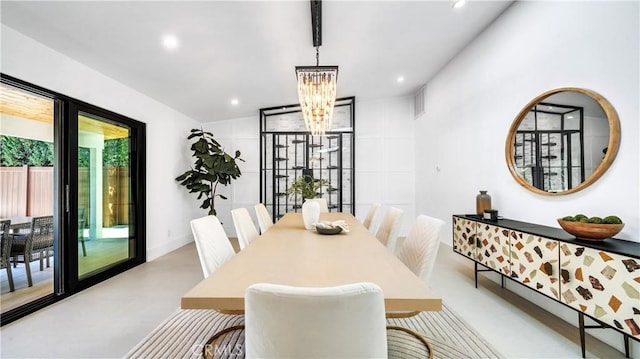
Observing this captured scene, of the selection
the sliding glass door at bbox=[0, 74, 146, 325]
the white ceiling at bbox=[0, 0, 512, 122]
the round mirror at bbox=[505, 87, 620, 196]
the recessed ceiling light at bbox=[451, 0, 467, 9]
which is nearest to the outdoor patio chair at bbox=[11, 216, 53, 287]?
the sliding glass door at bbox=[0, 74, 146, 325]

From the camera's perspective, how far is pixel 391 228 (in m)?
2.68

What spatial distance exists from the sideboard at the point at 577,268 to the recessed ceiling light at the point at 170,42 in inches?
145

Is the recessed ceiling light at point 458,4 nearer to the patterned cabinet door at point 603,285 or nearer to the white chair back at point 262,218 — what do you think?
the patterned cabinet door at point 603,285

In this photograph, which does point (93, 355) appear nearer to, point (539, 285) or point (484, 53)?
point (539, 285)

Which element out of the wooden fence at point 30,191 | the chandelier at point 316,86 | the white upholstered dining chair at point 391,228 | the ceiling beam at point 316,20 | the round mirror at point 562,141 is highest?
the ceiling beam at point 316,20

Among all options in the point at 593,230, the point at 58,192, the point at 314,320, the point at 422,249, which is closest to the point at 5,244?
the point at 58,192

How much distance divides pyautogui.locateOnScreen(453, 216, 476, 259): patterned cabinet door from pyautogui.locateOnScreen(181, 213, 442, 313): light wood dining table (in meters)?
1.78

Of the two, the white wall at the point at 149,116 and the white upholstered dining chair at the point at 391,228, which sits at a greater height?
the white wall at the point at 149,116

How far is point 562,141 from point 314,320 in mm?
3000

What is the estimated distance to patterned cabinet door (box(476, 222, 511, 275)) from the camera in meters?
2.72

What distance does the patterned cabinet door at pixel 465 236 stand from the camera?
3289mm

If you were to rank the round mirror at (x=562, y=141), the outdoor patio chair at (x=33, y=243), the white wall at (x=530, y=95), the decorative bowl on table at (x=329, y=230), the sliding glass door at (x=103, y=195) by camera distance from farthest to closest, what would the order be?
the sliding glass door at (x=103, y=195) < the outdoor patio chair at (x=33, y=243) < the decorative bowl on table at (x=329, y=230) < the round mirror at (x=562, y=141) < the white wall at (x=530, y=95)

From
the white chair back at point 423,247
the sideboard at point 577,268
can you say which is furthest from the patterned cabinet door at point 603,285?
the white chair back at point 423,247

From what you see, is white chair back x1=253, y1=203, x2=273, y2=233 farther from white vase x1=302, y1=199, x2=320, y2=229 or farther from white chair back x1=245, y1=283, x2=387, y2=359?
white chair back x1=245, y1=283, x2=387, y2=359
